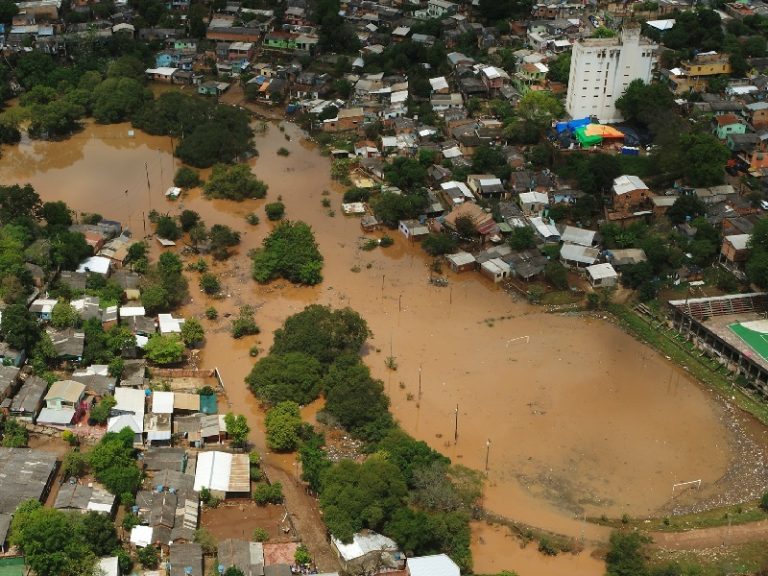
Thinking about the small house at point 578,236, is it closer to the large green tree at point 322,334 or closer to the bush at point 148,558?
the large green tree at point 322,334

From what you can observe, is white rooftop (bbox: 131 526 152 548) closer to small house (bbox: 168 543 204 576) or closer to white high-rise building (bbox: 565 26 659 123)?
small house (bbox: 168 543 204 576)

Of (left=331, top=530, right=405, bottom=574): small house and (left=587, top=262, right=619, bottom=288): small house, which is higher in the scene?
(left=331, top=530, right=405, bottom=574): small house

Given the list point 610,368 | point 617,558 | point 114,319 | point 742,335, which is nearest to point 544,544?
point 617,558

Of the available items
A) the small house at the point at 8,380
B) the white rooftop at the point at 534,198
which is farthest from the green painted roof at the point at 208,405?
the white rooftop at the point at 534,198

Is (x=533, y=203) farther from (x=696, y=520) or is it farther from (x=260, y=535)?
(x=260, y=535)

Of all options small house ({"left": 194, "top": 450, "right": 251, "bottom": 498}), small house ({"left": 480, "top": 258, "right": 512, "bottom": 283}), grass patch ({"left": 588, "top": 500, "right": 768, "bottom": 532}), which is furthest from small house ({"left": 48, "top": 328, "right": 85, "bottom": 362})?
grass patch ({"left": 588, "top": 500, "right": 768, "bottom": 532})

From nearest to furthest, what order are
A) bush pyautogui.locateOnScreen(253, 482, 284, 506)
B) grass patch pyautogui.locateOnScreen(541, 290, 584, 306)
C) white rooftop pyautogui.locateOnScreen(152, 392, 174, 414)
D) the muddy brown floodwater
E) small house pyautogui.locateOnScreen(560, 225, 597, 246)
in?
bush pyautogui.locateOnScreen(253, 482, 284, 506) → the muddy brown floodwater → white rooftop pyautogui.locateOnScreen(152, 392, 174, 414) → grass patch pyautogui.locateOnScreen(541, 290, 584, 306) → small house pyautogui.locateOnScreen(560, 225, 597, 246)
